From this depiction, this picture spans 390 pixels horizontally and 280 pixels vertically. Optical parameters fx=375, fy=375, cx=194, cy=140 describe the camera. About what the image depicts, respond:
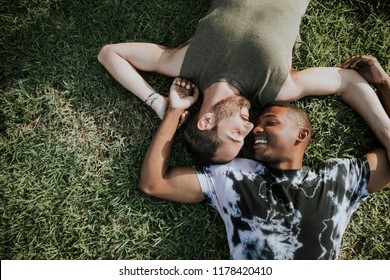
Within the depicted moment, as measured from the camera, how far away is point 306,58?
3.19 m

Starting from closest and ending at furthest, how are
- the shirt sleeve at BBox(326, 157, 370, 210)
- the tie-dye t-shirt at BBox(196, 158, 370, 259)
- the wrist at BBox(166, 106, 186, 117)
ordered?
the tie-dye t-shirt at BBox(196, 158, 370, 259) < the shirt sleeve at BBox(326, 157, 370, 210) < the wrist at BBox(166, 106, 186, 117)

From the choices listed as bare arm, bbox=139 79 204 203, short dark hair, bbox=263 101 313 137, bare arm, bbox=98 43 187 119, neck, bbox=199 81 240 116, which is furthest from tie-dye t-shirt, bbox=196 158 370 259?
bare arm, bbox=98 43 187 119

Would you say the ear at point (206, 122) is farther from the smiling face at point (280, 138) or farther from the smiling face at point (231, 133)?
the smiling face at point (280, 138)

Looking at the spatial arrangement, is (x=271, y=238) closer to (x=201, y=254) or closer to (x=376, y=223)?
(x=201, y=254)

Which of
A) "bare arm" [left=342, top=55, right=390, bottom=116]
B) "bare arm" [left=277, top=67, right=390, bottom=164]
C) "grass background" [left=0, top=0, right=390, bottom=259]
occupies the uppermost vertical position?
"bare arm" [left=342, top=55, right=390, bottom=116]

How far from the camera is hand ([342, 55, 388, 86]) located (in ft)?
9.85

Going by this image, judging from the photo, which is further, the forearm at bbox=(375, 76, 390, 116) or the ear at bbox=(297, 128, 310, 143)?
the forearm at bbox=(375, 76, 390, 116)

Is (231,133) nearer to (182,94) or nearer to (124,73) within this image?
(182,94)

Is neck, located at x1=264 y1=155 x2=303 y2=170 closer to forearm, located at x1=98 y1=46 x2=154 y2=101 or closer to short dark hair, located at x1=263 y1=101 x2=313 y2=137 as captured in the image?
short dark hair, located at x1=263 y1=101 x2=313 y2=137

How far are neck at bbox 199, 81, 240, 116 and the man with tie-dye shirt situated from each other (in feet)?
0.54

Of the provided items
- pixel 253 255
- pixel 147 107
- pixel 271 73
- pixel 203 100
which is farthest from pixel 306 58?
pixel 253 255

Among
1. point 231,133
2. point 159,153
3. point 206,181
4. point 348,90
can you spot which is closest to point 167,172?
point 159,153

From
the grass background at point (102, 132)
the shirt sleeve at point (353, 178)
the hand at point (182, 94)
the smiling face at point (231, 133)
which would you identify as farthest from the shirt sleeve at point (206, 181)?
the shirt sleeve at point (353, 178)

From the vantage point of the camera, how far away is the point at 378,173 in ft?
9.43
